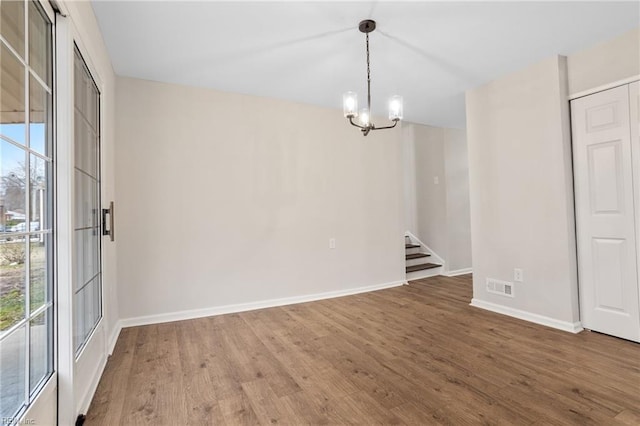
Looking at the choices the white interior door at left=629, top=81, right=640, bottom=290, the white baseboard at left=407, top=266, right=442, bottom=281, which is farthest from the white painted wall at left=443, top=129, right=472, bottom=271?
the white interior door at left=629, top=81, right=640, bottom=290

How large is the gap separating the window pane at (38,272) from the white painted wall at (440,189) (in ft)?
17.7

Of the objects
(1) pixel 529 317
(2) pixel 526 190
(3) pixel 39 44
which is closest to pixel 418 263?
(1) pixel 529 317

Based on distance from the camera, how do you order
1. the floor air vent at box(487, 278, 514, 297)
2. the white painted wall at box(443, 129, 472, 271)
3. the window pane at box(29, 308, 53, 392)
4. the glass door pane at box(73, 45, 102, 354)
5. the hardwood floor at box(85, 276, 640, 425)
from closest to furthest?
1. the window pane at box(29, 308, 53, 392)
2. the hardwood floor at box(85, 276, 640, 425)
3. the glass door pane at box(73, 45, 102, 354)
4. the floor air vent at box(487, 278, 514, 297)
5. the white painted wall at box(443, 129, 472, 271)

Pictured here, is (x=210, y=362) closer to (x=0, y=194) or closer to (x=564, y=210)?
(x=0, y=194)

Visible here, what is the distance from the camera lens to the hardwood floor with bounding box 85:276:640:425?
1733mm

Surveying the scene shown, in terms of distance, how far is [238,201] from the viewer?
12.1 ft

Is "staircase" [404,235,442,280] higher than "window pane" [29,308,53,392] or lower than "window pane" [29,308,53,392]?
lower

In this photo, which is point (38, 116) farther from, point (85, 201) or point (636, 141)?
point (636, 141)

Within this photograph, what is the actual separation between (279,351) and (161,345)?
Answer: 106cm

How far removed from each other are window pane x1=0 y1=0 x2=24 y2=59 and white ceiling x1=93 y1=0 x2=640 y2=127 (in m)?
1.10

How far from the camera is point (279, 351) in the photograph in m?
2.57

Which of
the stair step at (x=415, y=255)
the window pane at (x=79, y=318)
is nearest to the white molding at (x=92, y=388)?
the window pane at (x=79, y=318)

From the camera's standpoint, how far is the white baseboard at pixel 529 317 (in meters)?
2.88

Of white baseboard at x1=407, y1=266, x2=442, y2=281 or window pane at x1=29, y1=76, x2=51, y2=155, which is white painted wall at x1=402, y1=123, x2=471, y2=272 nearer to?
white baseboard at x1=407, y1=266, x2=442, y2=281
